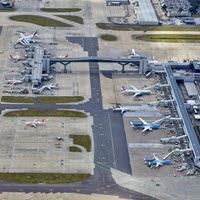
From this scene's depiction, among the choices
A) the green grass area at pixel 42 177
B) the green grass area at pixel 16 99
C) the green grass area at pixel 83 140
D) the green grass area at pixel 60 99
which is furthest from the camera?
the green grass area at pixel 60 99

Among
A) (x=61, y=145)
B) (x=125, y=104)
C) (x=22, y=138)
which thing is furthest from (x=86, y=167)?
(x=125, y=104)

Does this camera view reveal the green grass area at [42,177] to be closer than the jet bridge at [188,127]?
Yes

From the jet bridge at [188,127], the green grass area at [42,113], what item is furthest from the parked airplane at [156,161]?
the green grass area at [42,113]

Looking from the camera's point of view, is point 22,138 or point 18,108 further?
point 18,108

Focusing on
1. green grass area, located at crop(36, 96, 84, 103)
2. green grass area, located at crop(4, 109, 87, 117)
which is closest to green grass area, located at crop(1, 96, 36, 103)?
green grass area, located at crop(36, 96, 84, 103)

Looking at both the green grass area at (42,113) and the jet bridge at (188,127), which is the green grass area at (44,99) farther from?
the jet bridge at (188,127)

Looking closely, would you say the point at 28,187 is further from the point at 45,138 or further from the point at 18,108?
the point at 18,108

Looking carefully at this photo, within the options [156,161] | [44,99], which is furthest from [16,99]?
[156,161]

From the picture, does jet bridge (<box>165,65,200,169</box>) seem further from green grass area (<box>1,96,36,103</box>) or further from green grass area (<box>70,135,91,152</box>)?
green grass area (<box>1,96,36,103</box>)
